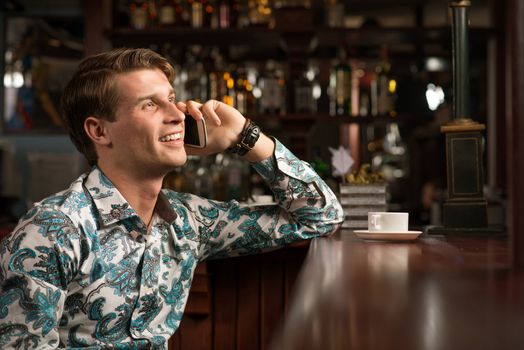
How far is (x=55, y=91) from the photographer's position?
6504 millimetres

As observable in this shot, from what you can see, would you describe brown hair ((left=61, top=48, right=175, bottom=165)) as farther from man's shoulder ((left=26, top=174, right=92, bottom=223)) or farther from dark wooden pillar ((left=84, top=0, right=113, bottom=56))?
dark wooden pillar ((left=84, top=0, right=113, bottom=56))

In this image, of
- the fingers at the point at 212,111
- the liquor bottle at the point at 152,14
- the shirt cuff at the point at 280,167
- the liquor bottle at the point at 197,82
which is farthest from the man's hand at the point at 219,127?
the liquor bottle at the point at 152,14

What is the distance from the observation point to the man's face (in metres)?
1.75

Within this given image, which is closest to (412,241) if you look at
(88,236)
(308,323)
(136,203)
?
(136,203)

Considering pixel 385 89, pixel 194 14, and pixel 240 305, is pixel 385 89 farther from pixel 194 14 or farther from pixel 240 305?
pixel 240 305

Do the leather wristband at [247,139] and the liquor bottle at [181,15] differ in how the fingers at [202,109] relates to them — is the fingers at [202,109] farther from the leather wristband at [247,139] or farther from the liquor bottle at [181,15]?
the liquor bottle at [181,15]

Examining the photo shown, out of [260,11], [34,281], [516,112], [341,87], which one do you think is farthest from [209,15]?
[516,112]

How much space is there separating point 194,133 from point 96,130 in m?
0.25

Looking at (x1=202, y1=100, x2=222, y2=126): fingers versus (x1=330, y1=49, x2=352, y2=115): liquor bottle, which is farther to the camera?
(x1=330, y1=49, x2=352, y2=115): liquor bottle

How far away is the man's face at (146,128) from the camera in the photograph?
1747mm

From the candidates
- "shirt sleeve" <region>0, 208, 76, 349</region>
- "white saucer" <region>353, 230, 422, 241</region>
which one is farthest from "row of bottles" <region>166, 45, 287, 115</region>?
"shirt sleeve" <region>0, 208, 76, 349</region>

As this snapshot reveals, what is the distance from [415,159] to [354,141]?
2686 millimetres

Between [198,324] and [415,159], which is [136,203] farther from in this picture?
[415,159]

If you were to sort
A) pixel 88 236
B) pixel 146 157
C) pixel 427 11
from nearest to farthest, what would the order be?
pixel 88 236 < pixel 146 157 < pixel 427 11
